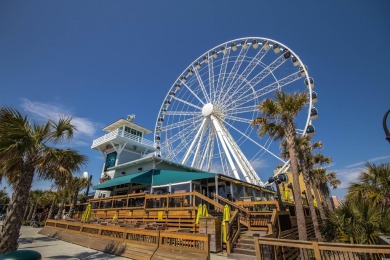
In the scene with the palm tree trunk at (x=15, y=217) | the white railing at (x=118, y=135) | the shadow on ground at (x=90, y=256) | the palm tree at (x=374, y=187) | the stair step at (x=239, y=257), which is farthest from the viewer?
the white railing at (x=118, y=135)

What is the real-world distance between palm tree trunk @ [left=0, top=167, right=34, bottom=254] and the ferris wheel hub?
63.4 ft

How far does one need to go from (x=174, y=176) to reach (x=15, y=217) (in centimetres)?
1008

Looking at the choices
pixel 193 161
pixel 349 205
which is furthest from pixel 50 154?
pixel 193 161

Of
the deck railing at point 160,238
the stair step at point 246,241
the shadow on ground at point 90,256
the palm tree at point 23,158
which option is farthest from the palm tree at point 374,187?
the palm tree at point 23,158

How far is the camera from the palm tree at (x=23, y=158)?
6.21m

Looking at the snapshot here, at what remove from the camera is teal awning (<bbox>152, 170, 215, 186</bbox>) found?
14443mm

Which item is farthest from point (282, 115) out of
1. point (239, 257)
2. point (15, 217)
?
point (15, 217)

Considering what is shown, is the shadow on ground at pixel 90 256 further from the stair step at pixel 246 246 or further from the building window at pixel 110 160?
the building window at pixel 110 160

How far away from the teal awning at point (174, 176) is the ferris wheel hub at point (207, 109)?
33.9ft

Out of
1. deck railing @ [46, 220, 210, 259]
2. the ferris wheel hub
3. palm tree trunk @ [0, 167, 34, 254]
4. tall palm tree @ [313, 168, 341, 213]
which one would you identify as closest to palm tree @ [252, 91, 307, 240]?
deck railing @ [46, 220, 210, 259]

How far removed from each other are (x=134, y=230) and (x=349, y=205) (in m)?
9.21

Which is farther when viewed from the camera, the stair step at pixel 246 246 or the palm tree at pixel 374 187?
the palm tree at pixel 374 187

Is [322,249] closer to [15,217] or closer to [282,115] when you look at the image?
[282,115]

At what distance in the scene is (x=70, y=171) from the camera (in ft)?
25.9
